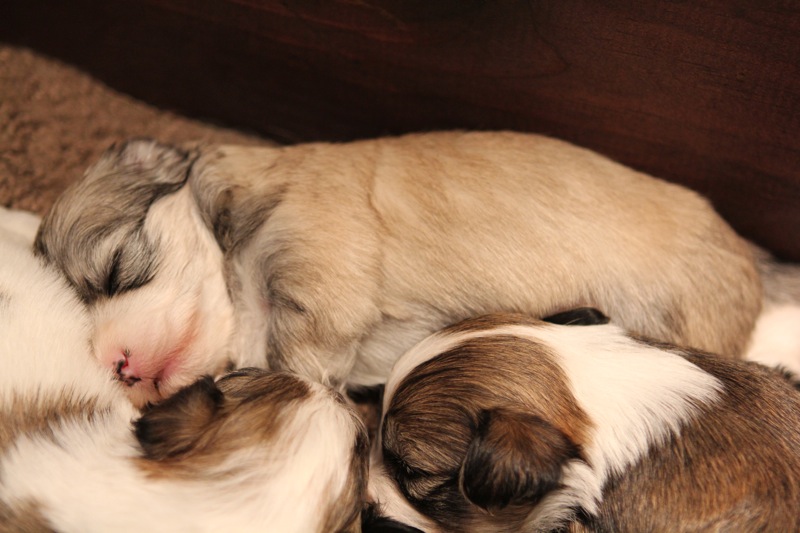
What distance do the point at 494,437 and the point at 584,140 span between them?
1.27m

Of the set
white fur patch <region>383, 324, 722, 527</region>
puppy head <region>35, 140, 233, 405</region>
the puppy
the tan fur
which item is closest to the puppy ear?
puppy head <region>35, 140, 233, 405</region>

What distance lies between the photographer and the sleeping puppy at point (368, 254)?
81.7 inches

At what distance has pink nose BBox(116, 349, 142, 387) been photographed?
6.68 ft

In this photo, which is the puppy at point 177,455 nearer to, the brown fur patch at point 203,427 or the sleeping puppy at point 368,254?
the brown fur patch at point 203,427

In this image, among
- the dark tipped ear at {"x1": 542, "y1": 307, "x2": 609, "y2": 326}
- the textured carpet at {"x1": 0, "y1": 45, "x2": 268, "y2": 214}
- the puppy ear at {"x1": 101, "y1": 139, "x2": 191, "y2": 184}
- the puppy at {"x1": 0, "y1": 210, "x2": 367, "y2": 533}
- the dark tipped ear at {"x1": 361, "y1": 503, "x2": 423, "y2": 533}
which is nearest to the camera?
the puppy at {"x1": 0, "y1": 210, "x2": 367, "y2": 533}

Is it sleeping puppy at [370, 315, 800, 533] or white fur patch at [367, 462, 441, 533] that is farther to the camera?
white fur patch at [367, 462, 441, 533]

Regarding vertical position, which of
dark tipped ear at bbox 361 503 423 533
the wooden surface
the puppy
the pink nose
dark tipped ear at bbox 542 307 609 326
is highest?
the wooden surface

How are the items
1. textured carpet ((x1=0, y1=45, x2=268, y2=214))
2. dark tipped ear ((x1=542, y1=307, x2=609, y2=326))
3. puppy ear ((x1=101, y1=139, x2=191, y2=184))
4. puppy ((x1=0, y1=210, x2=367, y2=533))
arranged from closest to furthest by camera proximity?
puppy ((x1=0, y1=210, x2=367, y2=533)), dark tipped ear ((x1=542, y1=307, x2=609, y2=326)), puppy ear ((x1=101, y1=139, x2=191, y2=184)), textured carpet ((x1=0, y1=45, x2=268, y2=214))

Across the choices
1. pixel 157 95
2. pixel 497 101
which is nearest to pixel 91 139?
pixel 157 95

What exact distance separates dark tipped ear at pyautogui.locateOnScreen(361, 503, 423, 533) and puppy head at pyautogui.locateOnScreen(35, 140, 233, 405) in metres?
0.70

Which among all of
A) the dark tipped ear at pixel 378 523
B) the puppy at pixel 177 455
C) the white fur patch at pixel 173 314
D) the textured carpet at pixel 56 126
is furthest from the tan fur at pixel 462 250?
the textured carpet at pixel 56 126

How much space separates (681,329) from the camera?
2125mm

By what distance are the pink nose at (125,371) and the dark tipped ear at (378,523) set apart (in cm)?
Result: 79

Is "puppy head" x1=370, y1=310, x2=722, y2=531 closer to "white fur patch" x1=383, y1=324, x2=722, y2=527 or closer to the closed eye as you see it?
"white fur patch" x1=383, y1=324, x2=722, y2=527
